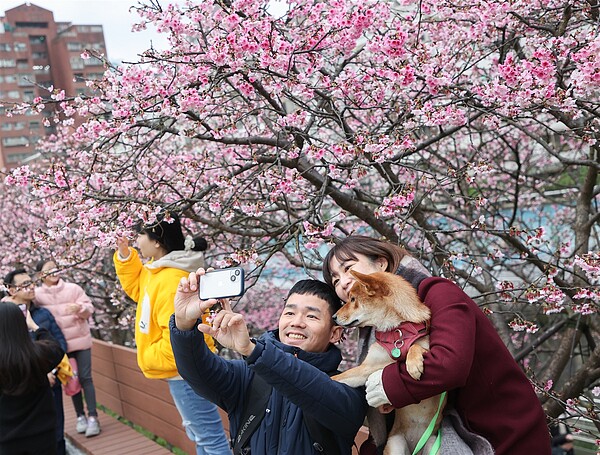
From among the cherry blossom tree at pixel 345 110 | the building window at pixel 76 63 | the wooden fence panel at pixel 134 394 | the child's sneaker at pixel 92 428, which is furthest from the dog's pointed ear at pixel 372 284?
the building window at pixel 76 63

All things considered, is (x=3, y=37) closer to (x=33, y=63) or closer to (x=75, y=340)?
(x=33, y=63)

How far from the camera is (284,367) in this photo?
171 centimetres

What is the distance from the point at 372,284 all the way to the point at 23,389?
9.89ft

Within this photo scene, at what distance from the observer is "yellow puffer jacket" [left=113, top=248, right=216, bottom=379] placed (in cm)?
345

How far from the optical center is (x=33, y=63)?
39438 millimetres

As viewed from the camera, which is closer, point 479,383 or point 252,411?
point 479,383

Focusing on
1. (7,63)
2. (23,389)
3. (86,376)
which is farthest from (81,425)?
(7,63)

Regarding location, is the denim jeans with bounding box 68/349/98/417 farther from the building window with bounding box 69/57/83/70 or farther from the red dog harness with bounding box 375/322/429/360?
the building window with bounding box 69/57/83/70

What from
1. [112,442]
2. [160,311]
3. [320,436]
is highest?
[160,311]

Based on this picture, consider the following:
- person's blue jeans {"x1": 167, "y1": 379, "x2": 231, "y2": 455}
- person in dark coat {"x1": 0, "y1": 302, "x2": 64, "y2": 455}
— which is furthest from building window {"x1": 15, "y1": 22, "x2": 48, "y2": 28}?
person's blue jeans {"x1": 167, "y1": 379, "x2": 231, "y2": 455}

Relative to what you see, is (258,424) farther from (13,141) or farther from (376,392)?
(13,141)

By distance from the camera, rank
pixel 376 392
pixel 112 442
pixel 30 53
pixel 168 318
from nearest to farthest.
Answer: pixel 376 392 < pixel 168 318 < pixel 112 442 < pixel 30 53

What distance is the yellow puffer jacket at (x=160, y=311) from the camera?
345 centimetres

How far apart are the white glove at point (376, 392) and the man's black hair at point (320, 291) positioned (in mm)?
480
